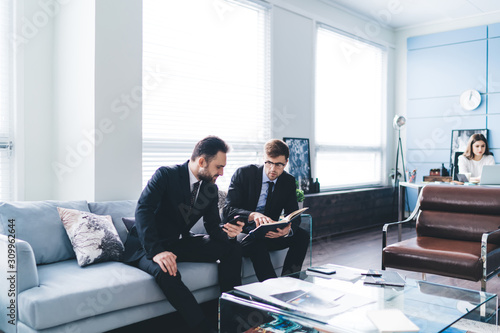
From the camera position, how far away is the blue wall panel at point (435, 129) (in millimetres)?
6859

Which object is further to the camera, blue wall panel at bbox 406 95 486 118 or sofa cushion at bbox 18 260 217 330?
blue wall panel at bbox 406 95 486 118

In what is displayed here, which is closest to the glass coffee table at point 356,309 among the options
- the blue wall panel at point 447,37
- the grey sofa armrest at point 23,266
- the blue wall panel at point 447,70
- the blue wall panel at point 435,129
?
the grey sofa armrest at point 23,266

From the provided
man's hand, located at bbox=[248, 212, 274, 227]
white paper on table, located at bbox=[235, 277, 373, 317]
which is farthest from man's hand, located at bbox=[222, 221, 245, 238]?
white paper on table, located at bbox=[235, 277, 373, 317]

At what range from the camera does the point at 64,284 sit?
239 cm

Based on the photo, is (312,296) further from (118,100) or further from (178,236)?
(118,100)

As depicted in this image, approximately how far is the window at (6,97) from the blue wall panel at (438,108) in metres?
6.23

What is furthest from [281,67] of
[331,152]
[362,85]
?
[362,85]

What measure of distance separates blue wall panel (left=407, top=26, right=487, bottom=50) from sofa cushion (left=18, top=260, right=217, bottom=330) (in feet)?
19.9

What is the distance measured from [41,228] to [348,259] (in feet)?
10.4

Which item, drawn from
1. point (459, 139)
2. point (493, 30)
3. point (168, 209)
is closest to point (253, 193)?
point (168, 209)

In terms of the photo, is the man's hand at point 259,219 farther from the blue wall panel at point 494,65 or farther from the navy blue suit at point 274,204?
the blue wall panel at point 494,65

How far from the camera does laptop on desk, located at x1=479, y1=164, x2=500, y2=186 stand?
464 cm

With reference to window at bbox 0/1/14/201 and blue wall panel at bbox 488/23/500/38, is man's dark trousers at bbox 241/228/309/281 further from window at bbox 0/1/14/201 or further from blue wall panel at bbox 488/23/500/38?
blue wall panel at bbox 488/23/500/38

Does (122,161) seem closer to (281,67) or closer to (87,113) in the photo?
(87,113)
